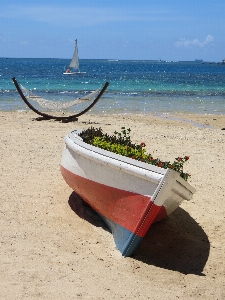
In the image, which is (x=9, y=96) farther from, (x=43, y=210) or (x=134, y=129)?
(x=43, y=210)

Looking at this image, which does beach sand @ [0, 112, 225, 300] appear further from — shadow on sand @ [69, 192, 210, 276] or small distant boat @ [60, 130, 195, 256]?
small distant boat @ [60, 130, 195, 256]

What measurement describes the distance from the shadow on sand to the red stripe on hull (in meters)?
0.42

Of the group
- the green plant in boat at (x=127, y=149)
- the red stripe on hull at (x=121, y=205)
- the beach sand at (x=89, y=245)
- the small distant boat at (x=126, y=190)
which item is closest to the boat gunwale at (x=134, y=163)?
the small distant boat at (x=126, y=190)

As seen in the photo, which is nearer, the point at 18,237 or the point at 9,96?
the point at 18,237

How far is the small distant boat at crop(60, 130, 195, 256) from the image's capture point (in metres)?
5.03

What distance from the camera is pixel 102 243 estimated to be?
19.2 ft

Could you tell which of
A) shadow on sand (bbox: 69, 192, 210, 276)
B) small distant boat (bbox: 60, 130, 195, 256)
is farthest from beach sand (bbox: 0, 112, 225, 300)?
small distant boat (bbox: 60, 130, 195, 256)

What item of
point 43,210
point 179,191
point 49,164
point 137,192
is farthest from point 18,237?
point 49,164

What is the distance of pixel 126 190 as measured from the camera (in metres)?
5.37

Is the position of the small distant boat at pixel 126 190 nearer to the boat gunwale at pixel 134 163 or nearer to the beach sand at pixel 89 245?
the boat gunwale at pixel 134 163

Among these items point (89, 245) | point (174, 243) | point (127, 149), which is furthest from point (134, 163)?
point (174, 243)

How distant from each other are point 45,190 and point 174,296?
374 cm

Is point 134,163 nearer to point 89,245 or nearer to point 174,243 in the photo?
point 89,245

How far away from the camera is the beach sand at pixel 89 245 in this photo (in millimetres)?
4766
